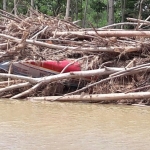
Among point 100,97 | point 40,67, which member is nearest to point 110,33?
point 40,67

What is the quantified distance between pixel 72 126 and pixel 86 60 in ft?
10.7

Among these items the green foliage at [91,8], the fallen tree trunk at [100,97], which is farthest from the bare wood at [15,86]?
the green foliage at [91,8]

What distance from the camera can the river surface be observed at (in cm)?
407

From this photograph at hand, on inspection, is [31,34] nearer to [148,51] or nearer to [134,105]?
[148,51]

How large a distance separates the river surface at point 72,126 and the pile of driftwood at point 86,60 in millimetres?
613

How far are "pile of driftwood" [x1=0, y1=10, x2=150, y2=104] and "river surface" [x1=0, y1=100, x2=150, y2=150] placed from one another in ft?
2.01

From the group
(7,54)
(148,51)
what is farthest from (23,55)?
(148,51)

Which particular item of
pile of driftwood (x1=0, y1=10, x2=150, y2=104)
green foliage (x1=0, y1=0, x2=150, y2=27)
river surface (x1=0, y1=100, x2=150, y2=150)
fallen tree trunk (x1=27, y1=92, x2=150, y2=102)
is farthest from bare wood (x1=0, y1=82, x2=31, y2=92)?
green foliage (x1=0, y1=0, x2=150, y2=27)

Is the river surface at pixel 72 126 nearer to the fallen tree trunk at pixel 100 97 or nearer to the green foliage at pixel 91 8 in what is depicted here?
the fallen tree trunk at pixel 100 97

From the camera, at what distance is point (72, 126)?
5.02 meters

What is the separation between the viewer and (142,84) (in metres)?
7.66

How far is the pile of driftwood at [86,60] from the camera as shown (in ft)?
24.5

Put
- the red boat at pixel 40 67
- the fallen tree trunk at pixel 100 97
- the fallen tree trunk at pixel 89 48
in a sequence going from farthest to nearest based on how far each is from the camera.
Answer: the red boat at pixel 40 67, the fallen tree trunk at pixel 89 48, the fallen tree trunk at pixel 100 97

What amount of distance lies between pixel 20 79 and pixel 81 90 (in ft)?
3.55
